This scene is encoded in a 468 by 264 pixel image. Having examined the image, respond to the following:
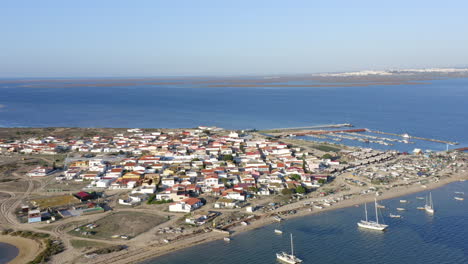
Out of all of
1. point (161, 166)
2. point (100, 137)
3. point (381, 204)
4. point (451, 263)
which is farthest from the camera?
point (100, 137)

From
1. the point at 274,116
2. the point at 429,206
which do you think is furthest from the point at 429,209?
the point at 274,116

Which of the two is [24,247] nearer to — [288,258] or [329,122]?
[288,258]

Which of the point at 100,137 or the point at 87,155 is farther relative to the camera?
the point at 100,137

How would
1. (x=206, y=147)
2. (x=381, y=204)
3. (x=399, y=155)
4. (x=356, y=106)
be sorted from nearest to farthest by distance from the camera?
(x=381, y=204) → (x=399, y=155) → (x=206, y=147) → (x=356, y=106)

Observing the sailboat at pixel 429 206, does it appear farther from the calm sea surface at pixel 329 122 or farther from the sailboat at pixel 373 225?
the sailboat at pixel 373 225

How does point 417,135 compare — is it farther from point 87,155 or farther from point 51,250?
point 51,250

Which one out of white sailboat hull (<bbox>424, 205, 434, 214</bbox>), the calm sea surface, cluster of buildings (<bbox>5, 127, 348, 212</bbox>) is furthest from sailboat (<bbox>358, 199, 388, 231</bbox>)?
cluster of buildings (<bbox>5, 127, 348, 212</bbox>)

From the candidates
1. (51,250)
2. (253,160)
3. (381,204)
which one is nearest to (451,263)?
(381,204)
